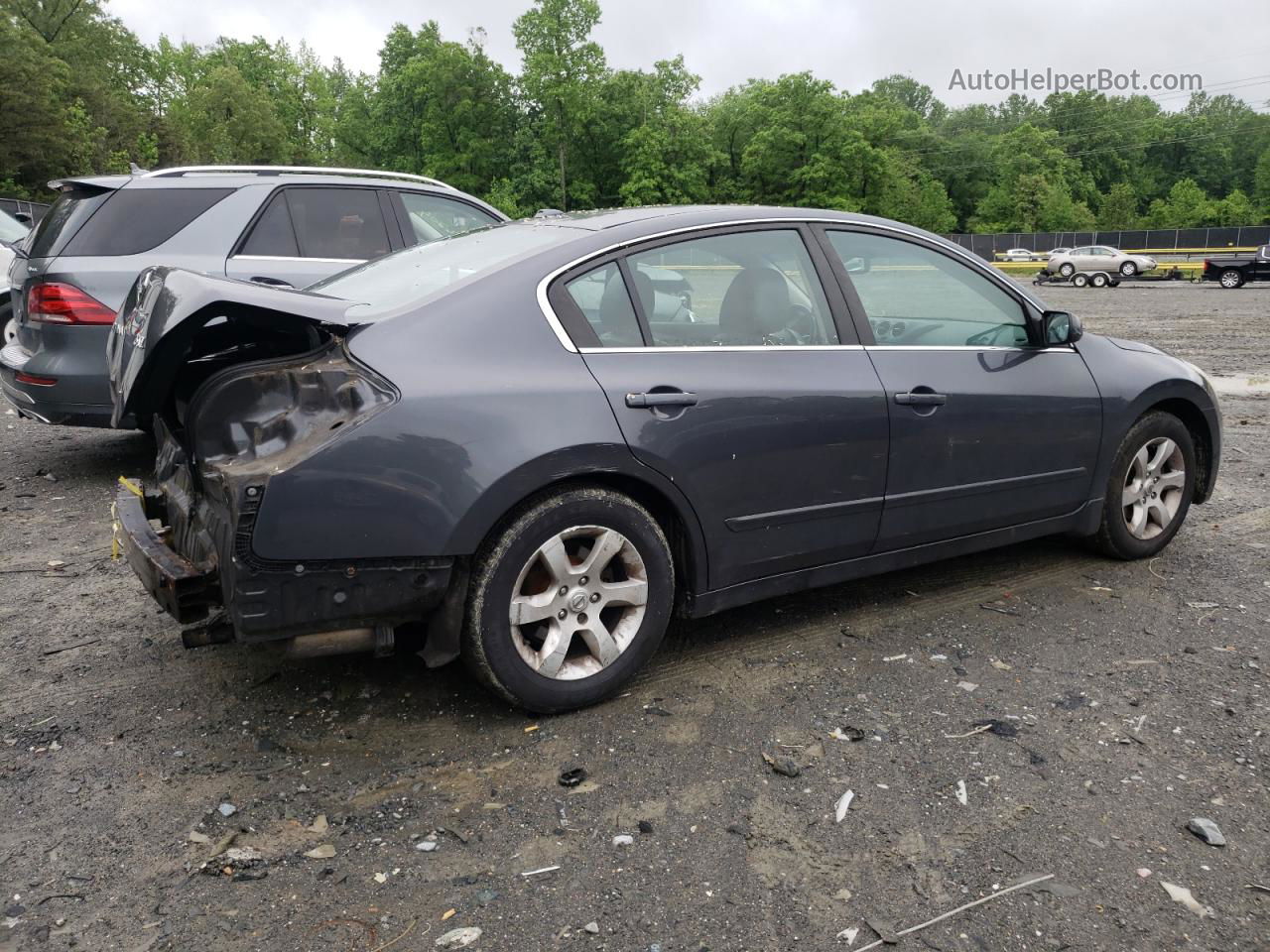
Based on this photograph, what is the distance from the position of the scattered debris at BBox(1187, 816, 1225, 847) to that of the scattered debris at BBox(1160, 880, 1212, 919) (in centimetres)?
25

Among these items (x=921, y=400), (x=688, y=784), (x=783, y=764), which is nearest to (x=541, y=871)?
(x=688, y=784)

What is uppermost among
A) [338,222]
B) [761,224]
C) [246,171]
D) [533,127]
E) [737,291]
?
[533,127]

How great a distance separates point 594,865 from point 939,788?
105cm

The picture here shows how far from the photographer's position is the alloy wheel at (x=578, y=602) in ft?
10.5

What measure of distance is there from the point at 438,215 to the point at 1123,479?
15.9 ft

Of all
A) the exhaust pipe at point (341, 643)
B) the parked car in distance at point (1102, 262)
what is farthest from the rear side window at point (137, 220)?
the parked car in distance at point (1102, 262)

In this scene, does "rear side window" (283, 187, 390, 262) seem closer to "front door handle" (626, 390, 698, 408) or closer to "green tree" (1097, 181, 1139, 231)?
"front door handle" (626, 390, 698, 408)

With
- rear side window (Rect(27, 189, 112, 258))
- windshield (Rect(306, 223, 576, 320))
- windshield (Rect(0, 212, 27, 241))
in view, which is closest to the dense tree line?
windshield (Rect(0, 212, 27, 241))

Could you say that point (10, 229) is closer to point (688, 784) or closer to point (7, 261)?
point (7, 261)

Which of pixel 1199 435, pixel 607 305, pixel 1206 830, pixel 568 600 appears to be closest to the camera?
pixel 1206 830

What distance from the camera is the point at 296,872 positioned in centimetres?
255

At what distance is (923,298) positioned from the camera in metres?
4.27

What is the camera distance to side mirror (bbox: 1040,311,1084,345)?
14.5 ft

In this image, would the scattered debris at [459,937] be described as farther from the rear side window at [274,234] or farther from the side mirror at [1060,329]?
the rear side window at [274,234]
